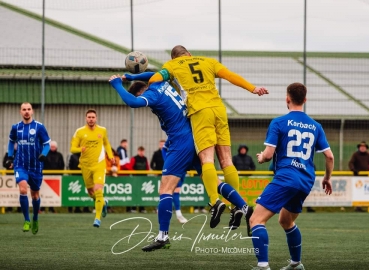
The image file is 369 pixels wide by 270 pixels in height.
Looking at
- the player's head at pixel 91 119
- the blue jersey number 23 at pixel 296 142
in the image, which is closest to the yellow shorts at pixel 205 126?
the blue jersey number 23 at pixel 296 142

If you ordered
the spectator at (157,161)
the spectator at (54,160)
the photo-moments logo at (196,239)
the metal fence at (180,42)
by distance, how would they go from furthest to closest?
the metal fence at (180,42), the spectator at (157,161), the spectator at (54,160), the photo-moments logo at (196,239)

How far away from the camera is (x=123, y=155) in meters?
23.4

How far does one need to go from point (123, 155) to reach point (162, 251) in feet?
39.4

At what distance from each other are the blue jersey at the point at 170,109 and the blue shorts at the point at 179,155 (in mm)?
90

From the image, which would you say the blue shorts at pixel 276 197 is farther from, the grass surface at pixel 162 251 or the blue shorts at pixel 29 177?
the blue shorts at pixel 29 177

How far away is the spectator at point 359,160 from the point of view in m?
24.2

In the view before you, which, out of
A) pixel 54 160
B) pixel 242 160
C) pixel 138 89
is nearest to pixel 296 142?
pixel 138 89

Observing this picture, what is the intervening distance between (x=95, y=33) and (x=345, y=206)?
8.76 metres

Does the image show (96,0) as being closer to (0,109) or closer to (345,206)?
(0,109)

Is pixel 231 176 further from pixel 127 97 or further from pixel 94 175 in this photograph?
pixel 94 175

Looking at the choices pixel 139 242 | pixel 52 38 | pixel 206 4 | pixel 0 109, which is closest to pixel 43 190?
pixel 0 109

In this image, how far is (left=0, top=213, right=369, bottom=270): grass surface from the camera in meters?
9.55

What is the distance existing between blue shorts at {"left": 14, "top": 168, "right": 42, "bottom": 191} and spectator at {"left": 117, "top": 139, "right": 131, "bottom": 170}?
26.4ft

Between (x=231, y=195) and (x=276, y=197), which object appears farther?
(x=231, y=195)
